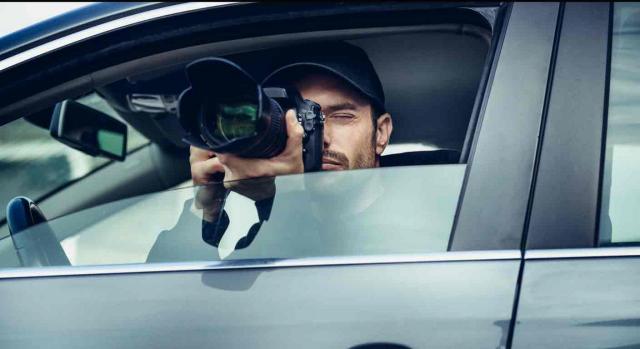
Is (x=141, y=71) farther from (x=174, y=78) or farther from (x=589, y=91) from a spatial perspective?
(x=589, y=91)

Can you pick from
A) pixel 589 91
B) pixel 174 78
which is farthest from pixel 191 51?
pixel 589 91

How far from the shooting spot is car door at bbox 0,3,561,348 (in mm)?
1271

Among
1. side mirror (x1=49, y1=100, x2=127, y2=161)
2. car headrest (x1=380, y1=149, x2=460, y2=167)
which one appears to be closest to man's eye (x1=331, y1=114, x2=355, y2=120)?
car headrest (x1=380, y1=149, x2=460, y2=167)

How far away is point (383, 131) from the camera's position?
1770mm

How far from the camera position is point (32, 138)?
3.30 meters

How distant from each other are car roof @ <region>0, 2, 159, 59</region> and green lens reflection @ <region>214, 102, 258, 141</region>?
9.1 inches

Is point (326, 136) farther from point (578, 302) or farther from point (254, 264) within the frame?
point (578, 302)

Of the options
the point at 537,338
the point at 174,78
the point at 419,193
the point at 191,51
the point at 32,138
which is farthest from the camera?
the point at 32,138

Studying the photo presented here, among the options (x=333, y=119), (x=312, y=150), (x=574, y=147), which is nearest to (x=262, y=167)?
(x=312, y=150)

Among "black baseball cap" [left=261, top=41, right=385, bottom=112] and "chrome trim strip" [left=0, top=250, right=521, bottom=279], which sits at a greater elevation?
"black baseball cap" [left=261, top=41, right=385, bottom=112]

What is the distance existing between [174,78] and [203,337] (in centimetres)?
84

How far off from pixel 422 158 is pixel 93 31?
660 mm

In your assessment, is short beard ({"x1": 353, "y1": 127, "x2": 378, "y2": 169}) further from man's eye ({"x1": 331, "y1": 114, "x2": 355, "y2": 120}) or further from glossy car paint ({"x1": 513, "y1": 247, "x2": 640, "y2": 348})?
glossy car paint ({"x1": 513, "y1": 247, "x2": 640, "y2": 348})

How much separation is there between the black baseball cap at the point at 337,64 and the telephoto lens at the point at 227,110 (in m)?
0.31
